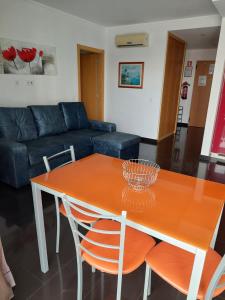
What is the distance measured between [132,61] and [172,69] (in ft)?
3.37

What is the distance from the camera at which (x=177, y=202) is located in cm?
121

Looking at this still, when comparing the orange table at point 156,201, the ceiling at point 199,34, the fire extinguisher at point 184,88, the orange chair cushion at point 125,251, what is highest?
the ceiling at point 199,34

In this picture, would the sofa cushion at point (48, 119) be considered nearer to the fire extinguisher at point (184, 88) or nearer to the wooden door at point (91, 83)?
the wooden door at point (91, 83)

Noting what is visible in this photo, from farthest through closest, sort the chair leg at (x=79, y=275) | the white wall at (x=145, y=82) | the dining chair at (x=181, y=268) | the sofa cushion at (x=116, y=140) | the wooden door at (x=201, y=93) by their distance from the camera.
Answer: the wooden door at (x=201, y=93)
the white wall at (x=145, y=82)
the sofa cushion at (x=116, y=140)
the chair leg at (x=79, y=275)
the dining chair at (x=181, y=268)

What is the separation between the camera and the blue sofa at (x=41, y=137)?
2.66m

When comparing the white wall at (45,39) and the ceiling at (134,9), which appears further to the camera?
the ceiling at (134,9)

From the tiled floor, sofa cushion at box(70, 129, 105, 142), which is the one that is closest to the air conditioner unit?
sofa cushion at box(70, 129, 105, 142)

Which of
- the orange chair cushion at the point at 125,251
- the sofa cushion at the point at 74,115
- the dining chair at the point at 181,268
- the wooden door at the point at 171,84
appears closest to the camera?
the dining chair at the point at 181,268

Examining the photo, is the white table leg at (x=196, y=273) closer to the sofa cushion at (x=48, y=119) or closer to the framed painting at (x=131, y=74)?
the sofa cushion at (x=48, y=119)

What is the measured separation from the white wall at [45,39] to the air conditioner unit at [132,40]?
20.1 inches

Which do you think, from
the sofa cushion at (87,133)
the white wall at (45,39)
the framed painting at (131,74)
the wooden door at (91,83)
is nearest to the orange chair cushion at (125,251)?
the sofa cushion at (87,133)

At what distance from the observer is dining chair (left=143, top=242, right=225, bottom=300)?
39.1 inches

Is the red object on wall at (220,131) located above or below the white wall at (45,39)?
below

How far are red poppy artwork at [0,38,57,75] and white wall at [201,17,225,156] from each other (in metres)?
2.93
